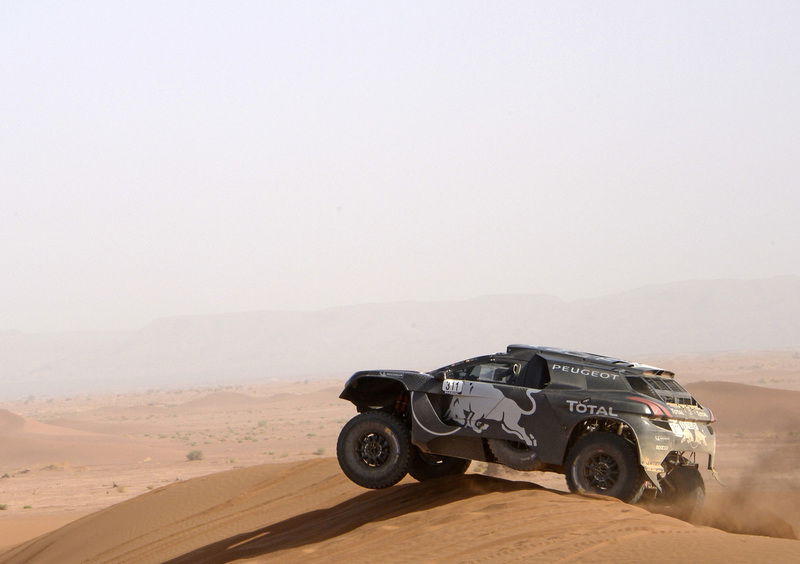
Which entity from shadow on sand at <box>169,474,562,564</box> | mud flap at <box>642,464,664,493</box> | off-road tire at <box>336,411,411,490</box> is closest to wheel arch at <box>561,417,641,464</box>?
mud flap at <box>642,464,664,493</box>

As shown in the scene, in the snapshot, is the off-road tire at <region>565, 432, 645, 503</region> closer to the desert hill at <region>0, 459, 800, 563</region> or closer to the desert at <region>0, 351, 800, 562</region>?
the desert at <region>0, 351, 800, 562</region>

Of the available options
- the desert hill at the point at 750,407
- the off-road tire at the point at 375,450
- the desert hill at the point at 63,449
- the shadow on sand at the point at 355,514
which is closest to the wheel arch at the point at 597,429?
the shadow on sand at the point at 355,514

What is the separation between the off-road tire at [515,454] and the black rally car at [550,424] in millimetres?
11

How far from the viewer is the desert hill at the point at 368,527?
8.86m

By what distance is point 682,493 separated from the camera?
11688mm

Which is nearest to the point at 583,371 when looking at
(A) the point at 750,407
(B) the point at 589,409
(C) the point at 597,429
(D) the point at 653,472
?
(B) the point at 589,409

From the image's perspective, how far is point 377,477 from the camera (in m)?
12.2

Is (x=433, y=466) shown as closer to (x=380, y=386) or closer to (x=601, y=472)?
(x=380, y=386)

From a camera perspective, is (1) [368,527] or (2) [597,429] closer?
(1) [368,527]

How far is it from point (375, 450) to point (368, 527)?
1.73m

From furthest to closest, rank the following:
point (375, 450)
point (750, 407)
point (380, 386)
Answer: point (750, 407), point (380, 386), point (375, 450)

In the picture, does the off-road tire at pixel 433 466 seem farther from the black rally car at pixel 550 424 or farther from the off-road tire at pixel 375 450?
the off-road tire at pixel 375 450

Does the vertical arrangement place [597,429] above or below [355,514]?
above

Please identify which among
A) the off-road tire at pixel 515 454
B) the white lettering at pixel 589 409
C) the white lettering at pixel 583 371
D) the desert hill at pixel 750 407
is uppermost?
the white lettering at pixel 583 371
